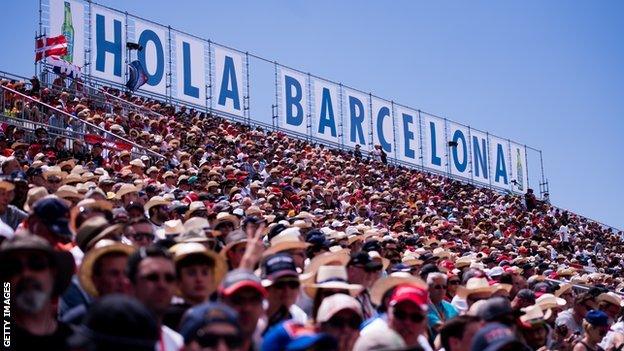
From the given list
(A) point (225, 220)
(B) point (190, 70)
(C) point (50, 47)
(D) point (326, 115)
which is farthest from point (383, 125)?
(A) point (225, 220)

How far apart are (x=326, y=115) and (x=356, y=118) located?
2.21 metres

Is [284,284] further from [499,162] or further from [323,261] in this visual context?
[499,162]

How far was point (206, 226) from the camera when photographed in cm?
809

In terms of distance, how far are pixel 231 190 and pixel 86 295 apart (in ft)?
31.5

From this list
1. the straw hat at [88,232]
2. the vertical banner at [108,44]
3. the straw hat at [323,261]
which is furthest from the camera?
the vertical banner at [108,44]

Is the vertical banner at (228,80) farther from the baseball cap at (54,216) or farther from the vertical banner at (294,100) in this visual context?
the baseball cap at (54,216)

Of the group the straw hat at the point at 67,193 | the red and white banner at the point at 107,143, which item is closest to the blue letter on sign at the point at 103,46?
the red and white banner at the point at 107,143

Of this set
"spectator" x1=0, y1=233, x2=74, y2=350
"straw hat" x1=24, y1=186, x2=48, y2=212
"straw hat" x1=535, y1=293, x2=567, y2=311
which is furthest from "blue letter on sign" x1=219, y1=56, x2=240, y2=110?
"spectator" x1=0, y1=233, x2=74, y2=350

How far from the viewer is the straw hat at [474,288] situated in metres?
8.23

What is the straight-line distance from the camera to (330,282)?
6.04m

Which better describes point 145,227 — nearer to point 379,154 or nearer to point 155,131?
point 155,131

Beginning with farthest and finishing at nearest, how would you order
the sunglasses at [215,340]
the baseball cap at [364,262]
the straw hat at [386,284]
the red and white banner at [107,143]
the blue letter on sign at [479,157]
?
the blue letter on sign at [479,157], the red and white banner at [107,143], the baseball cap at [364,262], the straw hat at [386,284], the sunglasses at [215,340]

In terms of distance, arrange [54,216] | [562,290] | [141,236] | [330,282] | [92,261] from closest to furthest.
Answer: [92,261] → [54,216] → [330,282] → [141,236] → [562,290]

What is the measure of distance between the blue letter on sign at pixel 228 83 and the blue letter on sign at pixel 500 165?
17242 mm
